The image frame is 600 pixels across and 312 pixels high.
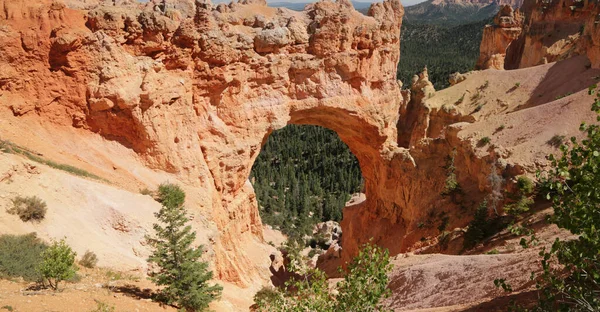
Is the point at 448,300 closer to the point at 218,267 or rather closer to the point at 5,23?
the point at 218,267

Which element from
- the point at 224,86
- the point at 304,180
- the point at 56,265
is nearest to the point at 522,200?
the point at 224,86

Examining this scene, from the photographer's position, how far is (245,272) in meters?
21.8

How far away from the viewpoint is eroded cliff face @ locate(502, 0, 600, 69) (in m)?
50.2

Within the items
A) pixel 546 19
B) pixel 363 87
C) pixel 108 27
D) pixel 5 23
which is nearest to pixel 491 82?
pixel 546 19

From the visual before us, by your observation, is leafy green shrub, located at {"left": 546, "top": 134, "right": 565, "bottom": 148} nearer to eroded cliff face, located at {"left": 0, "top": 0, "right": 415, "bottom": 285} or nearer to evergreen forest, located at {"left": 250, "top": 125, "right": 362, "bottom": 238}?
eroded cliff face, located at {"left": 0, "top": 0, "right": 415, "bottom": 285}

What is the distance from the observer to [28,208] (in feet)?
45.3

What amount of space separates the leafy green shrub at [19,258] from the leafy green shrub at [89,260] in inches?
47.3

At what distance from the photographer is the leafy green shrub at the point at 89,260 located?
531 inches

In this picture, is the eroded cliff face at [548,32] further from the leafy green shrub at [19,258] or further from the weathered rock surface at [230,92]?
the leafy green shrub at [19,258]

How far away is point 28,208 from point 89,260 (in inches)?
95.2

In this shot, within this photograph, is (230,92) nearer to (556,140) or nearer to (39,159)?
(39,159)

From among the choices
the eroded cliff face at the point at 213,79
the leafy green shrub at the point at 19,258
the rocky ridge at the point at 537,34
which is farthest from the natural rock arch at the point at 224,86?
the rocky ridge at the point at 537,34

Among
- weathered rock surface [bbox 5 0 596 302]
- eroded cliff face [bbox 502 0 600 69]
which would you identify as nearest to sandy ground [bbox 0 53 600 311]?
weathered rock surface [bbox 5 0 596 302]

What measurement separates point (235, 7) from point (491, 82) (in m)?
29.5
